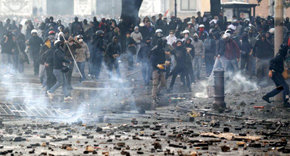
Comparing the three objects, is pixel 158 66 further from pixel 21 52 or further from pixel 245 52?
pixel 21 52

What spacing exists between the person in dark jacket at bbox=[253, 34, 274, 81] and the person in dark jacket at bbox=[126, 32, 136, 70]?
5419 millimetres

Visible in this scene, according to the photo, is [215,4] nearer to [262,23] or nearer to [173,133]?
[262,23]

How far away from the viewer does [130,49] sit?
26.6m

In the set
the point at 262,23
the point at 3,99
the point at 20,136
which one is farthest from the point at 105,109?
the point at 262,23

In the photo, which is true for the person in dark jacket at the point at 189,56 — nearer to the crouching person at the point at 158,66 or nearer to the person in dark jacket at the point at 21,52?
the crouching person at the point at 158,66

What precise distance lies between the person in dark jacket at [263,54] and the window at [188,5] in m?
40.0

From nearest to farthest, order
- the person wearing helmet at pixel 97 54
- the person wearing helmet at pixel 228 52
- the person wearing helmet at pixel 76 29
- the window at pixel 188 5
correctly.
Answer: the person wearing helmet at pixel 228 52 < the person wearing helmet at pixel 97 54 < the person wearing helmet at pixel 76 29 < the window at pixel 188 5

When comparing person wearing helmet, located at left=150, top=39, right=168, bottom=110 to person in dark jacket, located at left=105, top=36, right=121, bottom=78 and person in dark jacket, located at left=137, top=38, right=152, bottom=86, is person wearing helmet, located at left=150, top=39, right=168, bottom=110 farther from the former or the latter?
person in dark jacket, located at left=105, top=36, right=121, bottom=78

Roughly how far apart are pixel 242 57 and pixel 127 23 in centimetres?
546

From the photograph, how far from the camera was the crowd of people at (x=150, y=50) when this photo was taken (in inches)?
749

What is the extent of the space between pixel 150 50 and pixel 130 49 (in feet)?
19.3

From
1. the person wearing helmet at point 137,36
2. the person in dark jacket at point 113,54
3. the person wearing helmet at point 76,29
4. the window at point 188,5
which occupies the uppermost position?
the window at point 188,5

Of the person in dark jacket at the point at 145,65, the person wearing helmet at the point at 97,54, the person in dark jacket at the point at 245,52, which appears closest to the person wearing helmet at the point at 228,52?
the person in dark jacket at the point at 245,52

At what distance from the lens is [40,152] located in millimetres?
9219
